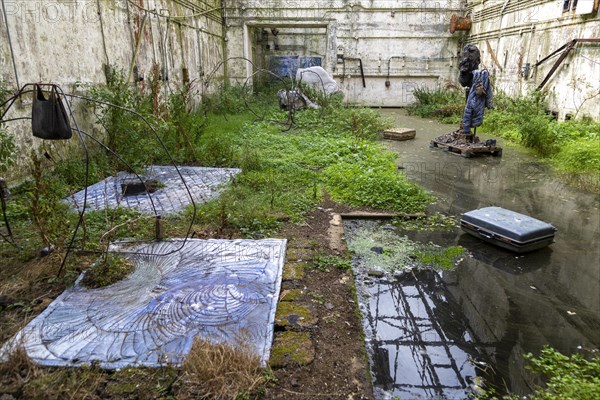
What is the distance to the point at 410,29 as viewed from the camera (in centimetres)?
1638

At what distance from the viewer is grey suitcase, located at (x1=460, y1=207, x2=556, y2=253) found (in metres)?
4.02

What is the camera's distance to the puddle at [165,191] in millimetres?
4988

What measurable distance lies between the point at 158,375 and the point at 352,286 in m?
1.67

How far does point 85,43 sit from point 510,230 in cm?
684

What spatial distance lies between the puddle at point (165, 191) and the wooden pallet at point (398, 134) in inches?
197

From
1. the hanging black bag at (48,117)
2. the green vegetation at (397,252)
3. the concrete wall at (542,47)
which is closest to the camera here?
the hanging black bag at (48,117)

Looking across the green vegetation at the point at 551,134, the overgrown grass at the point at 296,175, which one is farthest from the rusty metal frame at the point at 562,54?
the overgrown grass at the point at 296,175

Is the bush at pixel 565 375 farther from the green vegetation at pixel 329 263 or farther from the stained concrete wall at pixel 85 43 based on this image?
the stained concrete wall at pixel 85 43

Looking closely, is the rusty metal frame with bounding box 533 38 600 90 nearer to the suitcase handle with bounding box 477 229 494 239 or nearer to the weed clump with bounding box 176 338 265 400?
the suitcase handle with bounding box 477 229 494 239

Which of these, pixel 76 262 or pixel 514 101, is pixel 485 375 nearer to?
pixel 76 262

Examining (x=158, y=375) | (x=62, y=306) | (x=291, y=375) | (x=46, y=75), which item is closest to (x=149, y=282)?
(x=62, y=306)

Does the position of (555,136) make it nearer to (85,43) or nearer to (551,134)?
(551,134)

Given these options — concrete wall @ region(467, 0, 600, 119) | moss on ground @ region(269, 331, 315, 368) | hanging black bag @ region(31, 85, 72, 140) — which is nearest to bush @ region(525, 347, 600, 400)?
moss on ground @ region(269, 331, 315, 368)

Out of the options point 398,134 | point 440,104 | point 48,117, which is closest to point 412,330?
point 48,117
